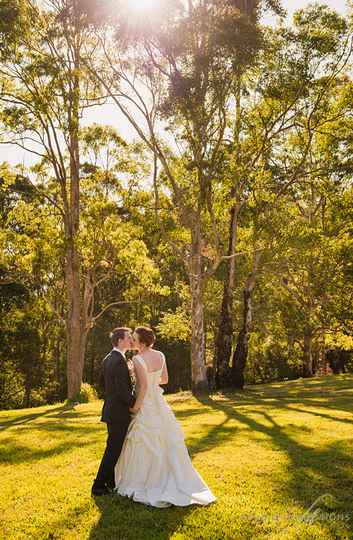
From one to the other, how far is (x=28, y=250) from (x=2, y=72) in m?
11.0

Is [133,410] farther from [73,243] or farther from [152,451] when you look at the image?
[73,243]

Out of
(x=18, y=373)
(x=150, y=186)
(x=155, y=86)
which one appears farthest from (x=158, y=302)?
(x=155, y=86)

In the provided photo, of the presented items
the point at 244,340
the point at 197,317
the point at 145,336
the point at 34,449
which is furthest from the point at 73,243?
the point at 145,336

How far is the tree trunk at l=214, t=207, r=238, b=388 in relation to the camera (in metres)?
24.6

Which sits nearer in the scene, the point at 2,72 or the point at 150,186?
the point at 2,72

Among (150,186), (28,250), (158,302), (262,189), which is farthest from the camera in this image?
(158,302)

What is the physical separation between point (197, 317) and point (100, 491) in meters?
15.2

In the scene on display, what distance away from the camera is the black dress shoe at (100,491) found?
7832 mm

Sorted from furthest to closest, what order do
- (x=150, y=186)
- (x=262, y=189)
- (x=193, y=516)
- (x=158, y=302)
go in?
1. (x=158, y=302)
2. (x=150, y=186)
3. (x=262, y=189)
4. (x=193, y=516)

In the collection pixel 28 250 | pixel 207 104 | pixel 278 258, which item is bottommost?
pixel 278 258

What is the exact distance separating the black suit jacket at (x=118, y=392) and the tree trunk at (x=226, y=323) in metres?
17.0

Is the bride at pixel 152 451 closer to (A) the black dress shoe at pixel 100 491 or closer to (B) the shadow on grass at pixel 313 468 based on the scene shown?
(A) the black dress shoe at pixel 100 491

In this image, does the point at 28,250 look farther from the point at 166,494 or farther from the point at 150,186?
the point at 166,494

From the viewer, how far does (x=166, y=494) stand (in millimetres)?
7270
